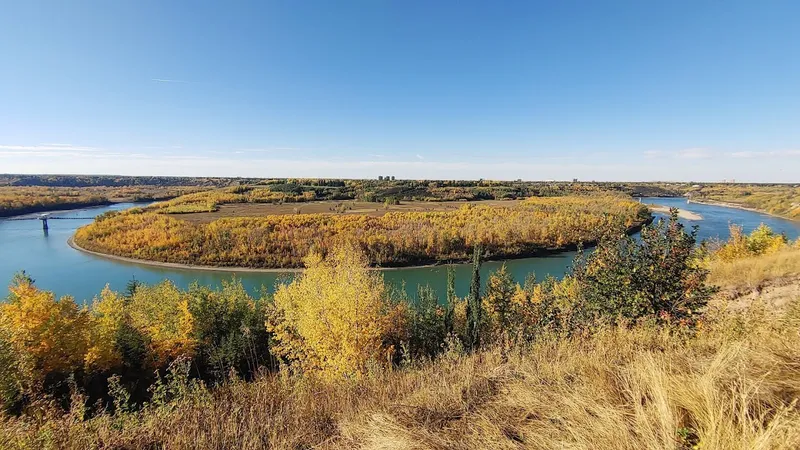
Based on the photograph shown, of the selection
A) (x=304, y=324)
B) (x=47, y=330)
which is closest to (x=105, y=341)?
(x=47, y=330)

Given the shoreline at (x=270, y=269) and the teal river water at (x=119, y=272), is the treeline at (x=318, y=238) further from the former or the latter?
the teal river water at (x=119, y=272)

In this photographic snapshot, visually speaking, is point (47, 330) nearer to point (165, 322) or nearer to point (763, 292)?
point (165, 322)

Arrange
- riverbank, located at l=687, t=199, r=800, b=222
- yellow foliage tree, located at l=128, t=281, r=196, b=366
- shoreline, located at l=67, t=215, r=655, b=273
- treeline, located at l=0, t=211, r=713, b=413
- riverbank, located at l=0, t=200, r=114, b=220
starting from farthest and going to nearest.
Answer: riverbank, located at l=0, t=200, r=114, b=220 < riverbank, located at l=687, t=199, r=800, b=222 < shoreline, located at l=67, t=215, r=655, b=273 < yellow foliage tree, located at l=128, t=281, r=196, b=366 < treeline, located at l=0, t=211, r=713, b=413

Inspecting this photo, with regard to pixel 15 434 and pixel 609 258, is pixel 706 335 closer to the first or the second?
pixel 609 258

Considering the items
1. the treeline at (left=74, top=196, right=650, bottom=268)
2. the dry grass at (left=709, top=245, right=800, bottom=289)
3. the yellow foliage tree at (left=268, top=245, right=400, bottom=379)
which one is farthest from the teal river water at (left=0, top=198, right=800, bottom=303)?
the dry grass at (left=709, top=245, right=800, bottom=289)

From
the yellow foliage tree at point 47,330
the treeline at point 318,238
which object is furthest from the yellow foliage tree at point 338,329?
the treeline at point 318,238

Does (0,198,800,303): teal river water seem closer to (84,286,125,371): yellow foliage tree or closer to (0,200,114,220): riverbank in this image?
(84,286,125,371): yellow foliage tree
